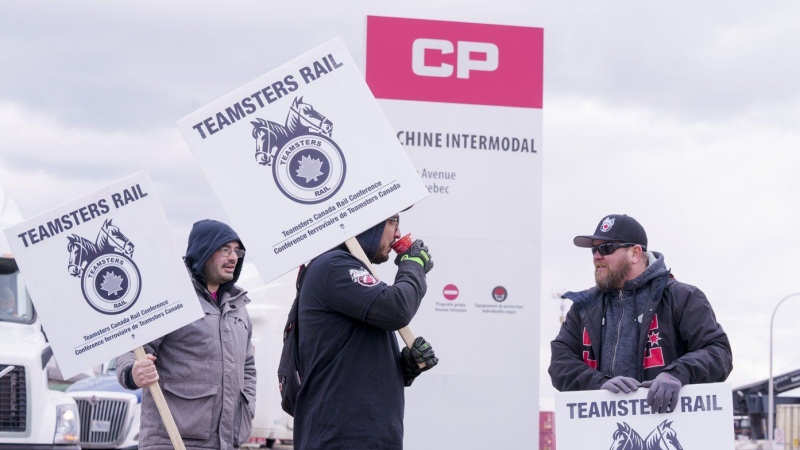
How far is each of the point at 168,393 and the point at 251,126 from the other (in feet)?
5.11

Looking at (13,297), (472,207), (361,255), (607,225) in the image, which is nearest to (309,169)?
(361,255)

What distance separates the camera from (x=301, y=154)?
5.35 m

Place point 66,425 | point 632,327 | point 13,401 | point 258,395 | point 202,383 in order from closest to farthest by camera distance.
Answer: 1. point 632,327
2. point 202,383
3. point 13,401
4. point 66,425
5. point 258,395

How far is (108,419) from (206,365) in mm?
11506

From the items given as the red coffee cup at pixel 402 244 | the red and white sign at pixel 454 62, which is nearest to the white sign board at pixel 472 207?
the red and white sign at pixel 454 62

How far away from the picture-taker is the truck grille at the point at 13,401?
37.1 feet

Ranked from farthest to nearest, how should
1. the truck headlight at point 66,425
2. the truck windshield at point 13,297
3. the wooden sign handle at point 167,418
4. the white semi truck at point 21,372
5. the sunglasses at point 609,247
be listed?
the truck headlight at point 66,425 → the white semi truck at point 21,372 → the truck windshield at point 13,297 → the sunglasses at point 609,247 → the wooden sign handle at point 167,418

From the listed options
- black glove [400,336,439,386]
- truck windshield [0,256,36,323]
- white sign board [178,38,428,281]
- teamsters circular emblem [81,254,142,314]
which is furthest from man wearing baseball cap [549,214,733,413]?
truck windshield [0,256,36,323]

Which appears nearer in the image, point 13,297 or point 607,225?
point 607,225

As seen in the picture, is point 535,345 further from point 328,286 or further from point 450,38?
point 328,286

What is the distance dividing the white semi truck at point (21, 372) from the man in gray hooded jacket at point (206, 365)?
5.47 metres

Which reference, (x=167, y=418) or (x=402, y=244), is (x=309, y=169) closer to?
(x=402, y=244)

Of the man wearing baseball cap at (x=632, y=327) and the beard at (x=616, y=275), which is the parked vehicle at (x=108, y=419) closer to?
the man wearing baseball cap at (x=632, y=327)

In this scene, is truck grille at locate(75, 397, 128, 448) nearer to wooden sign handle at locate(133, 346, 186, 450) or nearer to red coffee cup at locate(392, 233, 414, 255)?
wooden sign handle at locate(133, 346, 186, 450)
